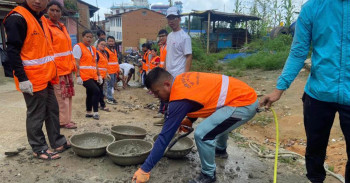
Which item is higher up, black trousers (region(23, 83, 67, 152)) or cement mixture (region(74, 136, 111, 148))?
black trousers (region(23, 83, 67, 152))

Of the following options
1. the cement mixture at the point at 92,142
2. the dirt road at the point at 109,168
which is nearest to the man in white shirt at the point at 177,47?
the dirt road at the point at 109,168

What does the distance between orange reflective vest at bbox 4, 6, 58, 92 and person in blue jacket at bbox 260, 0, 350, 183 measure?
7.56 ft

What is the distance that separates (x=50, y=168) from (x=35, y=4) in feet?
5.85

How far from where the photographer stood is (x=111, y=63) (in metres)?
7.07

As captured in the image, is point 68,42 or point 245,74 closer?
point 68,42

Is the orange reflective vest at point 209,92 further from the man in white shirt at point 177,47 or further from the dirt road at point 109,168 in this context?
the man in white shirt at point 177,47

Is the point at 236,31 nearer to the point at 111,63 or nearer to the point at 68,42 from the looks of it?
the point at 111,63

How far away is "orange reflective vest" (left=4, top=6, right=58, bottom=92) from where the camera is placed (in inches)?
111

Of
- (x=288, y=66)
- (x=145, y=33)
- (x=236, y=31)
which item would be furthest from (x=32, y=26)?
(x=145, y=33)

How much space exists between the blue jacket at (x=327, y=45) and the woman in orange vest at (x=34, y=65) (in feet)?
8.38

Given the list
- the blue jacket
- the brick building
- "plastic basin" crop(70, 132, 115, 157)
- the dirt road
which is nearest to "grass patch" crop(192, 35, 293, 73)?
the dirt road

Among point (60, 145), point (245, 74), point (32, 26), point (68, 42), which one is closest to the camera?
point (32, 26)

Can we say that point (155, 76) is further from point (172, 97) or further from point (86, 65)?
point (86, 65)

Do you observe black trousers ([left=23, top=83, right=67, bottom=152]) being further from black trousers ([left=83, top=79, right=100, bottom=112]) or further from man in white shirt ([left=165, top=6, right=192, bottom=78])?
man in white shirt ([left=165, top=6, right=192, bottom=78])
